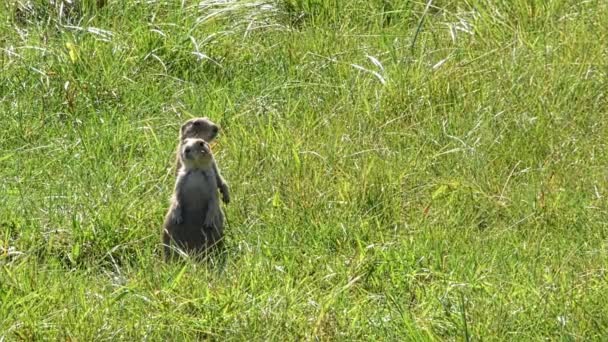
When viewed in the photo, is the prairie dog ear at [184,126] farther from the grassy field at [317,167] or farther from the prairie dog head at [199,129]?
the grassy field at [317,167]

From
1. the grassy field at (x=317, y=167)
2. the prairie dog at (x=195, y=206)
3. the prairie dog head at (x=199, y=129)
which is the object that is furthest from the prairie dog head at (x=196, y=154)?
the prairie dog head at (x=199, y=129)

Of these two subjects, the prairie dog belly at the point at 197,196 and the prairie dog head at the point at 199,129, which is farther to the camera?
the prairie dog head at the point at 199,129

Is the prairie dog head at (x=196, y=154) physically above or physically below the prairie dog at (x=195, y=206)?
above

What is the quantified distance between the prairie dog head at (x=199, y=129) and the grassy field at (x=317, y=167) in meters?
0.17

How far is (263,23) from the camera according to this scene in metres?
9.52

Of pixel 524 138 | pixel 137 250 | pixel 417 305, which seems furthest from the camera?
pixel 524 138

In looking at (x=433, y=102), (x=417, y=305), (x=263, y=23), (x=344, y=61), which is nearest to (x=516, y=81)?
(x=433, y=102)

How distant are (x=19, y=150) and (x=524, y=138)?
2.58 m

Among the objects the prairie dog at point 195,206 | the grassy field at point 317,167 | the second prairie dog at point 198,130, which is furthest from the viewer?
the second prairie dog at point 198,130

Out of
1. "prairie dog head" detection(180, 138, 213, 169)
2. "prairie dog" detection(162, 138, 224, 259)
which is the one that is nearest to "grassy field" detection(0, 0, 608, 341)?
"prairie dog" detection(162, 138, 224, 259)

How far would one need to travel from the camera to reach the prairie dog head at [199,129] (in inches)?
309

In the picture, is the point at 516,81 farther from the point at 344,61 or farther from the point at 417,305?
the point at 417,305

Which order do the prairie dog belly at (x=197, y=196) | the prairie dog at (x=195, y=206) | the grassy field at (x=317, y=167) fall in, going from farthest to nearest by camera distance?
the prairie dog belly at (x=197, y=196), the prairie dog at (x=195, y=206), the grassy field at (x=317, y=167)

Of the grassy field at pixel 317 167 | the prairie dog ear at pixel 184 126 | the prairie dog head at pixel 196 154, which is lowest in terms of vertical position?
the grassy field at pixel 317 167
